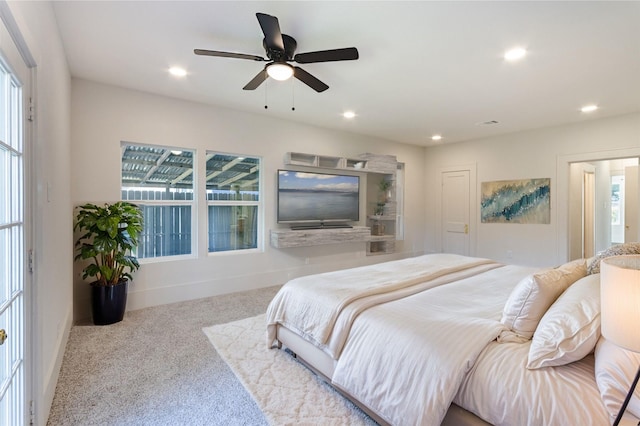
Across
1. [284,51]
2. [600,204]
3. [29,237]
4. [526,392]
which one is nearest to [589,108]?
[600,204]

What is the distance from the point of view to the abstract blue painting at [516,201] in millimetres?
5293

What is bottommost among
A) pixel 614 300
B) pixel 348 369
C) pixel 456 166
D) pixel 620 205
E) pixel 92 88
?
pixel 348 369

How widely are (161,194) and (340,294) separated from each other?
2.98 metres

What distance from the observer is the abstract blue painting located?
208 inches

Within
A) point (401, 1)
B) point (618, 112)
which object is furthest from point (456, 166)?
point (401, 1)

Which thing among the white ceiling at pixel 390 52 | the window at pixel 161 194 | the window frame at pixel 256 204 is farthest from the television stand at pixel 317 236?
the white ceiling at pixel 390 52

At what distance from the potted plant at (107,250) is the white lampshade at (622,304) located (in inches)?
143

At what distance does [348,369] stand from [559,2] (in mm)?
2795

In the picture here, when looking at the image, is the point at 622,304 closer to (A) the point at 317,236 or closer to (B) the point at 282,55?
(B) the point at 282,55

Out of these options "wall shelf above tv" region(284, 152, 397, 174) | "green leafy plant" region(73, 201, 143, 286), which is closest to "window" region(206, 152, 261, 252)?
"wall shelf above tv" region(284, 152, 397, 174)

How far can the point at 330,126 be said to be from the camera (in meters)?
5.36

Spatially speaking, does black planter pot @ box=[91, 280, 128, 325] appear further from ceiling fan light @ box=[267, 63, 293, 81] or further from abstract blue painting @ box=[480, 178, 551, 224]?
abstract blue painting @ box=[480, 178, 551, 224]

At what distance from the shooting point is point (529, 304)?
1.57 metres

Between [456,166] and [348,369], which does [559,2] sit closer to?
[348,369]
